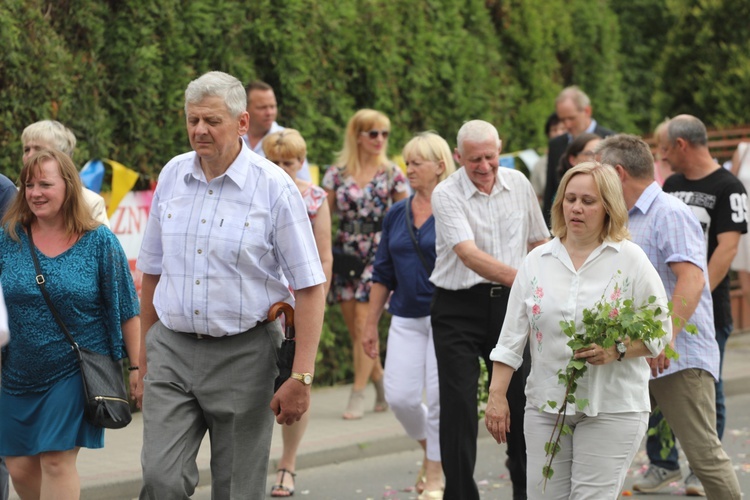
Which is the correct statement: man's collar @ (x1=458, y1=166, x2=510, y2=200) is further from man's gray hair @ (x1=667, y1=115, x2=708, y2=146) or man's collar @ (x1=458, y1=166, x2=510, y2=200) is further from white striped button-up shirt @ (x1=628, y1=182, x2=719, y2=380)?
man's gray hair @ (x1=667, y1=115, x2=708, y2=146)

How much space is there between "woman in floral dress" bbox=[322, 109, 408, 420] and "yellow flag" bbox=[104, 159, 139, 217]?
1.38 metres

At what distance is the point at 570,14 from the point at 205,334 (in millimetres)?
10475

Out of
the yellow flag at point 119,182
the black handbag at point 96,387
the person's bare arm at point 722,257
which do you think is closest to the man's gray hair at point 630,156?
the person's bare arm at point 722,257

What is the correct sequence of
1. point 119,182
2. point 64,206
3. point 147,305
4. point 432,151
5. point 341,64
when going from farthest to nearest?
point 341,64
point 119,182
point 432,151
point 64,206
point 147,305

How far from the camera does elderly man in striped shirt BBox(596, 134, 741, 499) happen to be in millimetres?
6094

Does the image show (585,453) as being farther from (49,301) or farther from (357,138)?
(357,138)

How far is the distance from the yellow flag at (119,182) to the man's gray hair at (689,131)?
151 inches

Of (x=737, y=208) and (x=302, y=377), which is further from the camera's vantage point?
(x=737, y=208)

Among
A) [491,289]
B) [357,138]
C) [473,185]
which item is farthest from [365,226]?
[491,289]

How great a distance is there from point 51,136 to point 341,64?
4821 mm

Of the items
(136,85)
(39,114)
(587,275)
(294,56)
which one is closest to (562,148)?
(294,56)

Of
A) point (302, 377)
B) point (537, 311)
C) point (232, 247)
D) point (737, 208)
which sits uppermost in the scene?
point (737, 208)

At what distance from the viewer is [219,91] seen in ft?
16.3

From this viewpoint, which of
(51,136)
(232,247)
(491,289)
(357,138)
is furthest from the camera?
(357,138)
